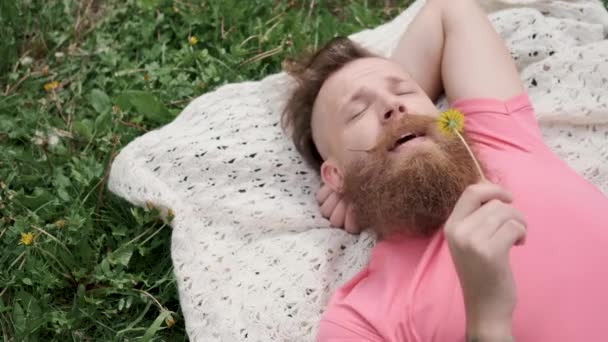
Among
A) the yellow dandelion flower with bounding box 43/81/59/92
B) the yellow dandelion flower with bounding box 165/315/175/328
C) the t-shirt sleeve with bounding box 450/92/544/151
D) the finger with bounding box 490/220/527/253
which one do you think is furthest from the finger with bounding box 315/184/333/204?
the yellow dandelion flower with bounding box 43/81/59/92

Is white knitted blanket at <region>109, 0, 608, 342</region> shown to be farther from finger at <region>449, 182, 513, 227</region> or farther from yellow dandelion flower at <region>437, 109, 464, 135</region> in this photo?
finger at <region>449, 182, 513, 227</region>

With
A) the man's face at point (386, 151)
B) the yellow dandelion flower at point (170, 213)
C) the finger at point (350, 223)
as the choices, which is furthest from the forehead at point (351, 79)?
the yellow dandelion flower at point (170, 213)

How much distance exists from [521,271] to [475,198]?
47cm

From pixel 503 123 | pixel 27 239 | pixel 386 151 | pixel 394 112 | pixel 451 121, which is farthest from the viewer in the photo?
pixel 27 239

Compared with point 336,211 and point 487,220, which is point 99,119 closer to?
point 336,211

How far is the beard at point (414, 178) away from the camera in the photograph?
2055 millimetres

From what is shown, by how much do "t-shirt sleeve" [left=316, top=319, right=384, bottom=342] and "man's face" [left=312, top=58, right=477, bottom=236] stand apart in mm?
319

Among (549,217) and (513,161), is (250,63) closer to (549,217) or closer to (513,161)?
(513,161)

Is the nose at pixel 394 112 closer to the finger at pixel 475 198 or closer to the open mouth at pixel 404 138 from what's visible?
the open mouth at pixel 404 138

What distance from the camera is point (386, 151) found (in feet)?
6.98

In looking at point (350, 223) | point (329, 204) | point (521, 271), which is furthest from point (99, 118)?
point (521, 271)

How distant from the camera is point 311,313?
2.34 meters

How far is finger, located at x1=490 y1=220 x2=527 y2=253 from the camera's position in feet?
5.17

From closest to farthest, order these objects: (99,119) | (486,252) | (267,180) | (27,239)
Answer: (486,252) → (27,239) → (267,180) → (99,119)
